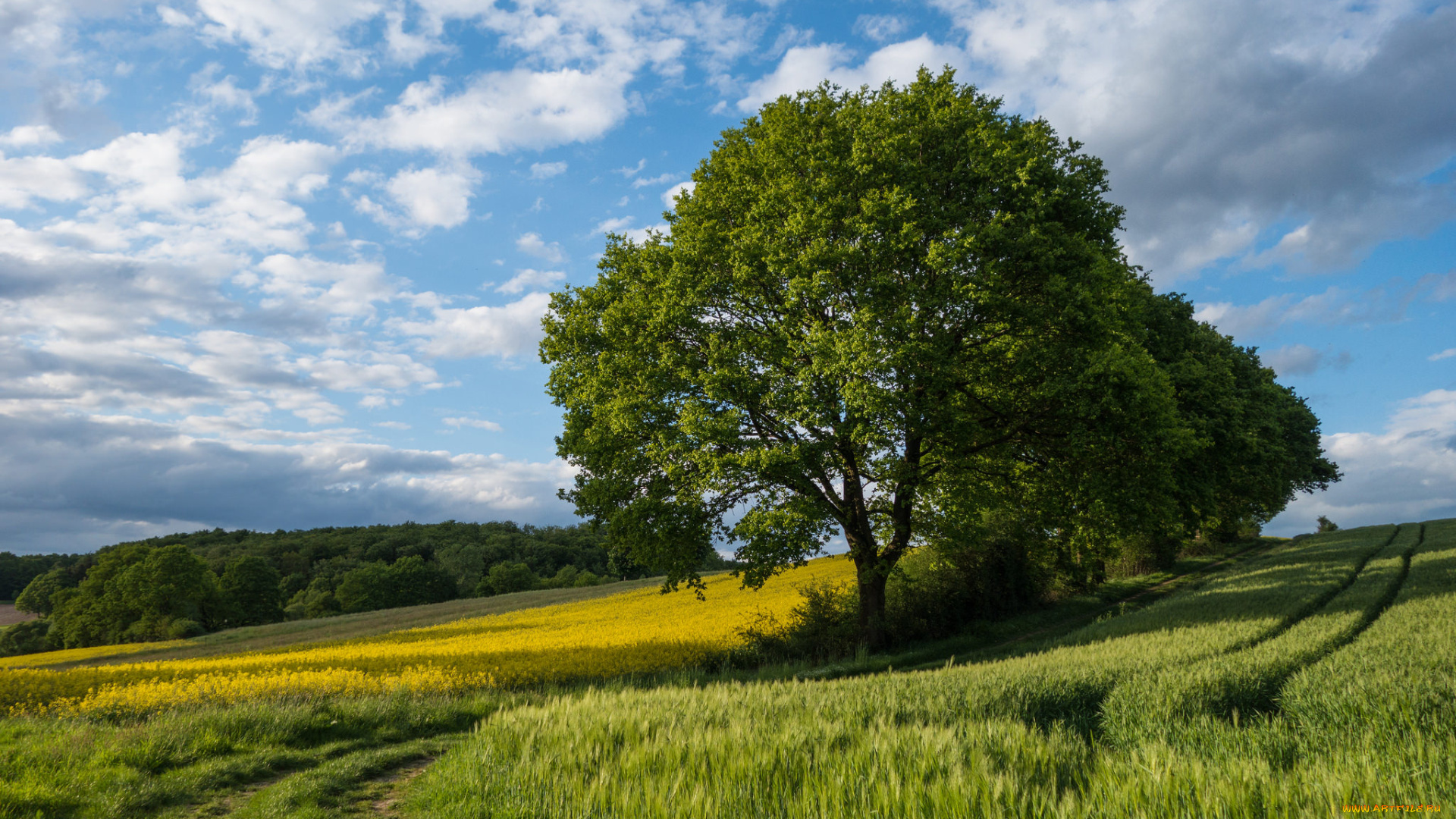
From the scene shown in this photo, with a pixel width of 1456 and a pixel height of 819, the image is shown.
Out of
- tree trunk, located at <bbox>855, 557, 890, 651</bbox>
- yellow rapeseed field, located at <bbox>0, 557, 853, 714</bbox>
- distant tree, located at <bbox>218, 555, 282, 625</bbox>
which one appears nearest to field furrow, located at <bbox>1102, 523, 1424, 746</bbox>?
tree trunk, located at <bbox>855, 557, 890, 651</bbox>

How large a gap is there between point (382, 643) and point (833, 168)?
29.7 metres

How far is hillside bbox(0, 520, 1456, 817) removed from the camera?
424 centimetres

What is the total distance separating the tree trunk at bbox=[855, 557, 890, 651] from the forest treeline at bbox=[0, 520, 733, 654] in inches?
1343

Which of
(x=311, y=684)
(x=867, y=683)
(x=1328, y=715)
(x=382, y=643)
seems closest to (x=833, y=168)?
(x=867, y=683)

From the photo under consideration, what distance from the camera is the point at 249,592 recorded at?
7656cm

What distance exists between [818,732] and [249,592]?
92879 millimetres

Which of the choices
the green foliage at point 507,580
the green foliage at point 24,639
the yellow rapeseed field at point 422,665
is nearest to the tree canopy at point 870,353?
the yellow rapeseed field at point 422,665

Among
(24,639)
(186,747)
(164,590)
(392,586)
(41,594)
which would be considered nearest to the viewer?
(186,747)

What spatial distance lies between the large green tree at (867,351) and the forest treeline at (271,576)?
118ft

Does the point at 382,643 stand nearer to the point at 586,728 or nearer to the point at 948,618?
the point at 948,618

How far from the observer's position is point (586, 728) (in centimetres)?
688

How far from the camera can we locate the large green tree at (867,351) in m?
16.4

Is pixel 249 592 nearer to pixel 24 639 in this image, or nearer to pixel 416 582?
pixel 416 582

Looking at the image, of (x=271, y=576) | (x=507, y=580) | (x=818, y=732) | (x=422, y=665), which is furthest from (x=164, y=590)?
(x=818, y=732)
